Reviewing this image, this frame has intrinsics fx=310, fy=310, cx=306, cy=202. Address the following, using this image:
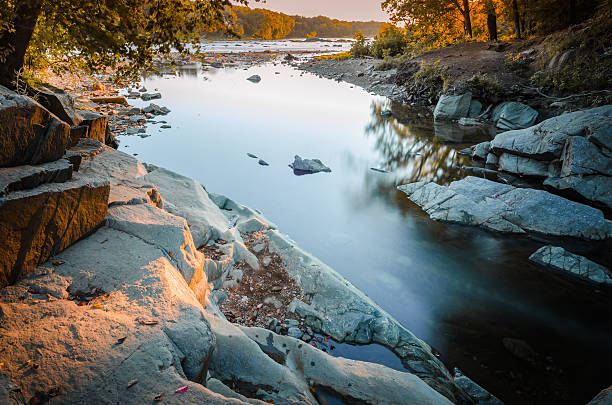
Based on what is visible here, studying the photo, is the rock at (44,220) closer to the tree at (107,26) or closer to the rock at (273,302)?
the tree at (107,26)

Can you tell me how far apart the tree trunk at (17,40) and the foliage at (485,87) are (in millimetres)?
23464

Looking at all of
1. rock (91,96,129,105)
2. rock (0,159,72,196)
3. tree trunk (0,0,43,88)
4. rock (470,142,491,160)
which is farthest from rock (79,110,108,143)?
rock (470,142,491,160)

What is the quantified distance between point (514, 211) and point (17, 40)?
1346cm

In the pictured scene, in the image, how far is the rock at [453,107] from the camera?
22359 millimetres

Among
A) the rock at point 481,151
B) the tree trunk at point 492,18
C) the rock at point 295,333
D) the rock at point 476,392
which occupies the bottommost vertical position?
the rock at point 476,392

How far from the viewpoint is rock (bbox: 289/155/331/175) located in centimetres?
1509

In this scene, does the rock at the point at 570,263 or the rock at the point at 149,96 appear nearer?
the rock at the point at 570,263

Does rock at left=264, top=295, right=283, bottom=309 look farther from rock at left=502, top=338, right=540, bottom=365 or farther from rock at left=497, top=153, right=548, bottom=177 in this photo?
rock at left=497, top=153, right=548, bottom=177

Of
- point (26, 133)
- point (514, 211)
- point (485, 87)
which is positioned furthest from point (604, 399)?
point (485, 87)

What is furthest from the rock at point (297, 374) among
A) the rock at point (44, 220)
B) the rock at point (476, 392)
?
the rock at point (44, 220)

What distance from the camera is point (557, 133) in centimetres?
1242

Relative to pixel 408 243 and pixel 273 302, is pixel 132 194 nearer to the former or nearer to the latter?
pixel 273 302

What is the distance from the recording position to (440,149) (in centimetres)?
1766

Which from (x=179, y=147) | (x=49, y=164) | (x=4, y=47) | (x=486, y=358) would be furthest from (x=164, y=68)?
(x=486, y=358)
